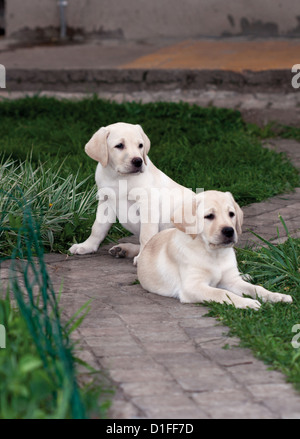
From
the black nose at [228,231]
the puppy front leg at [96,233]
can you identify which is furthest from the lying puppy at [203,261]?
the puppy front leg at [96,233]

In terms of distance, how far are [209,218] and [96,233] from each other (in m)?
1.14

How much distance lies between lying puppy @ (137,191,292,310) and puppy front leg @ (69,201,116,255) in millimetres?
746

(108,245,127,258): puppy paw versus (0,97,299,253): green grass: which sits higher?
(0,97,299,253): green grass

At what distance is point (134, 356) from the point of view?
11.3 ft

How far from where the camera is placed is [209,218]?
13.9 feet

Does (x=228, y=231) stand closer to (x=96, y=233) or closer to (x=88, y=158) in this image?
(x=96, y=233)

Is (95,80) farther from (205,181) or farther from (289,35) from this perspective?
(205,181)

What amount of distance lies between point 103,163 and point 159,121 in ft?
11.6

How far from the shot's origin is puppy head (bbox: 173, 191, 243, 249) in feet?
13.7

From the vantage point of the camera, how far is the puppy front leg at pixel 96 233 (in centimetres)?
514

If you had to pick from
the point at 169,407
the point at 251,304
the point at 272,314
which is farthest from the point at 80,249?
the point at 169,407

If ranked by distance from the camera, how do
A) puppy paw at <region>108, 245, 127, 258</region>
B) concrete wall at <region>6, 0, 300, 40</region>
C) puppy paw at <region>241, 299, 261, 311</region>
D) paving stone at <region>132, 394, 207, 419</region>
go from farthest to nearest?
1. concrete wall at <region>6, 0, 300, 40</region>
2. puppy paw at <region>108, 245, 127, 258</region>
3. puppy paw at <region>241, 299, 261, 311</region>
4. paving stone at <region>132, 394, 207, 419</region>

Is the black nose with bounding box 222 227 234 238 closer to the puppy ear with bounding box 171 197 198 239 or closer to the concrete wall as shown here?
the puppy ear with bounding box 171 197 198 239

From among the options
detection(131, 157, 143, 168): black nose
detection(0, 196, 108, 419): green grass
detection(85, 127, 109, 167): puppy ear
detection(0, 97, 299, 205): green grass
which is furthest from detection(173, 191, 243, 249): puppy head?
detection(0, 97, 299, 205): green grass
